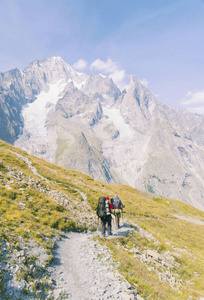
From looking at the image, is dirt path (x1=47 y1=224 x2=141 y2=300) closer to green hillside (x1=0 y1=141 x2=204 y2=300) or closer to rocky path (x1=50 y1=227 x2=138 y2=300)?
rocky path (x1=50 y1=227 x2=138 y2=300)

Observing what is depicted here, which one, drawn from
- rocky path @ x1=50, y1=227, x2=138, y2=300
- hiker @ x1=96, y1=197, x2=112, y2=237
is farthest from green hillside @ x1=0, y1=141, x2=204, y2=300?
hiker @ x1=96, y1=197, x2=112, y2=237

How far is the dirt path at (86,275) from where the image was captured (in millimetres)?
7852

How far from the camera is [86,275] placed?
30.1 feet

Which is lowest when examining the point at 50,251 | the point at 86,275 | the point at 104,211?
the point at 86,275

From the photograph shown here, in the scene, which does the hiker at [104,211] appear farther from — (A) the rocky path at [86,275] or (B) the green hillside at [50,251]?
(A) the rocky path at [86,275]

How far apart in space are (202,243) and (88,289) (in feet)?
87.7

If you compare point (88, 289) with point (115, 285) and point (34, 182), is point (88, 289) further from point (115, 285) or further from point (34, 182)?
point (34, 182)

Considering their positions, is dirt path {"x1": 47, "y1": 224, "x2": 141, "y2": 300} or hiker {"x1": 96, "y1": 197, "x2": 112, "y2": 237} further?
hiker {"x1": 96, "y1": 197, "x2": 112, "y2": 237}

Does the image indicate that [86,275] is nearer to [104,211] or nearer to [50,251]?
[50,251]

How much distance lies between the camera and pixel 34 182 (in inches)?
838

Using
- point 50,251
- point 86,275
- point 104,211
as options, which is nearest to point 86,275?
point 86,275

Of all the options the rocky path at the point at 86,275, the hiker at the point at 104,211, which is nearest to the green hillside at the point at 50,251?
the rocky path at the point at 86,275

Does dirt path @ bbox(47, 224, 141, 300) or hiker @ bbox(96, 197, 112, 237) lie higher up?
hiker @ bbox(96, 197, 112, 237)

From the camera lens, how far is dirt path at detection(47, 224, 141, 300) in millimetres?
7852
